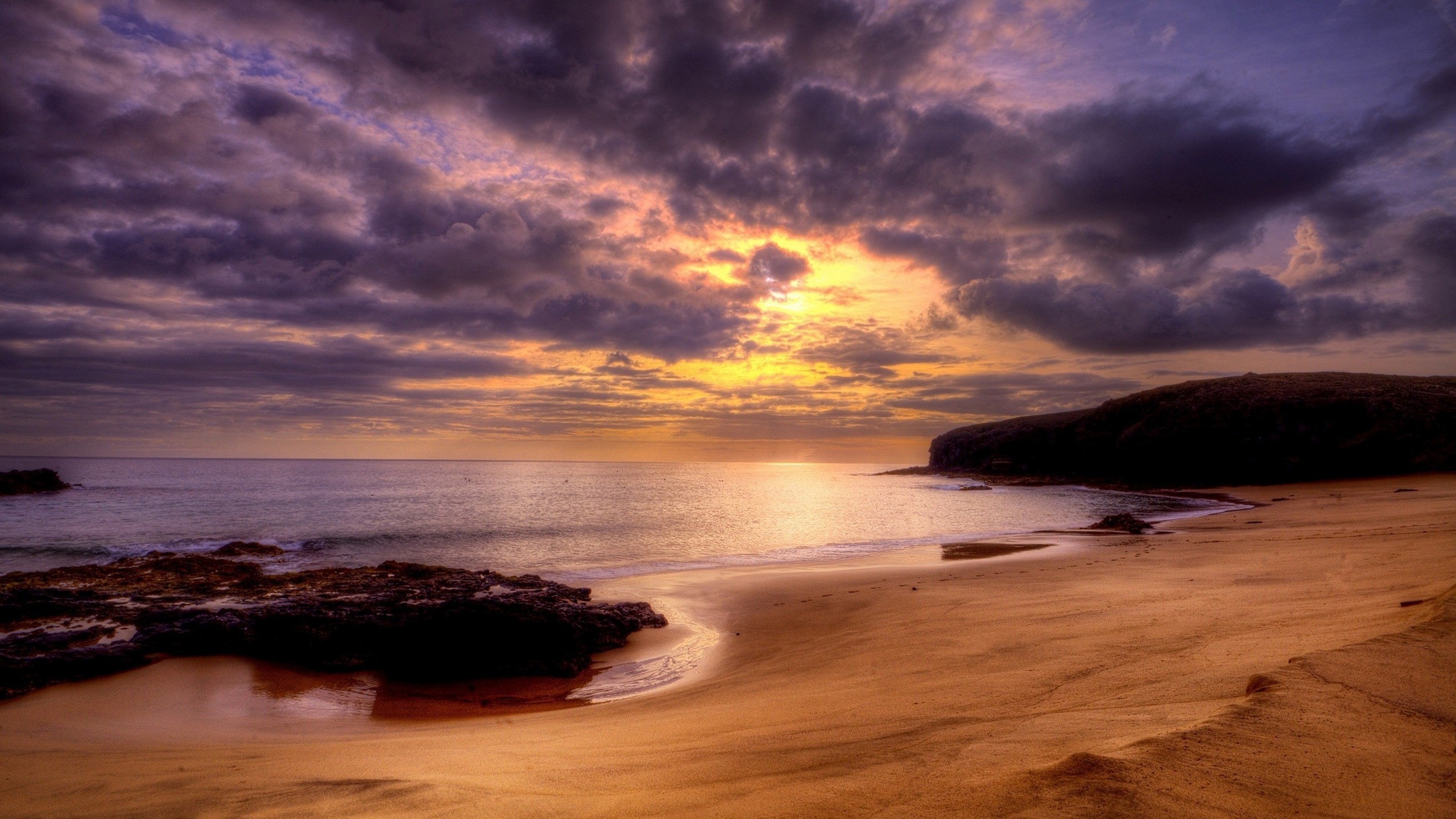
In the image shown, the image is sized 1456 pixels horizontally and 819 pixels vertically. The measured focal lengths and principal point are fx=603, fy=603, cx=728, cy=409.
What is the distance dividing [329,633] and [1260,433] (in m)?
74.5

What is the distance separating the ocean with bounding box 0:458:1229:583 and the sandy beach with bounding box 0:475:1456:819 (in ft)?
39.6

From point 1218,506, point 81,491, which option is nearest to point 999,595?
point 1218,506

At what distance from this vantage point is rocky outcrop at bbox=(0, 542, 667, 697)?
9797 millimetres

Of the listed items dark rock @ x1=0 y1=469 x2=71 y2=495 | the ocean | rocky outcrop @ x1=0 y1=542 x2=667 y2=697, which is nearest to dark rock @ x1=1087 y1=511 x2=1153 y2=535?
the ocean

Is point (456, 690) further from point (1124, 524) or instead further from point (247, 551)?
point (1124, 524)

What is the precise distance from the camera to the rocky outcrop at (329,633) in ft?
32.1

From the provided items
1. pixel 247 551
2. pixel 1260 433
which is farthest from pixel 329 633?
pixel 1260 433

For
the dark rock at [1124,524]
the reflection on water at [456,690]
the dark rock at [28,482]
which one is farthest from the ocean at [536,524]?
the reflection on water at [456,690]

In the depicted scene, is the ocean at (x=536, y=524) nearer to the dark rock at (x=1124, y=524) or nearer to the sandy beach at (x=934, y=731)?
the dark rock at (x=1124, y=524)

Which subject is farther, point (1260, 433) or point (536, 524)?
point (1260, 433)

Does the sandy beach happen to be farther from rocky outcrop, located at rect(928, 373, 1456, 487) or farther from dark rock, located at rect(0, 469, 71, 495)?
dark rock, located at rect(0, 469, 71, 495)

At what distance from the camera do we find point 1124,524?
25.9 m

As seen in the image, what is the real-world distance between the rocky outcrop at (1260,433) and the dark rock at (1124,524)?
38014 mm

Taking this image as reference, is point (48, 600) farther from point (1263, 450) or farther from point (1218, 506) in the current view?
point (1263, 450)
